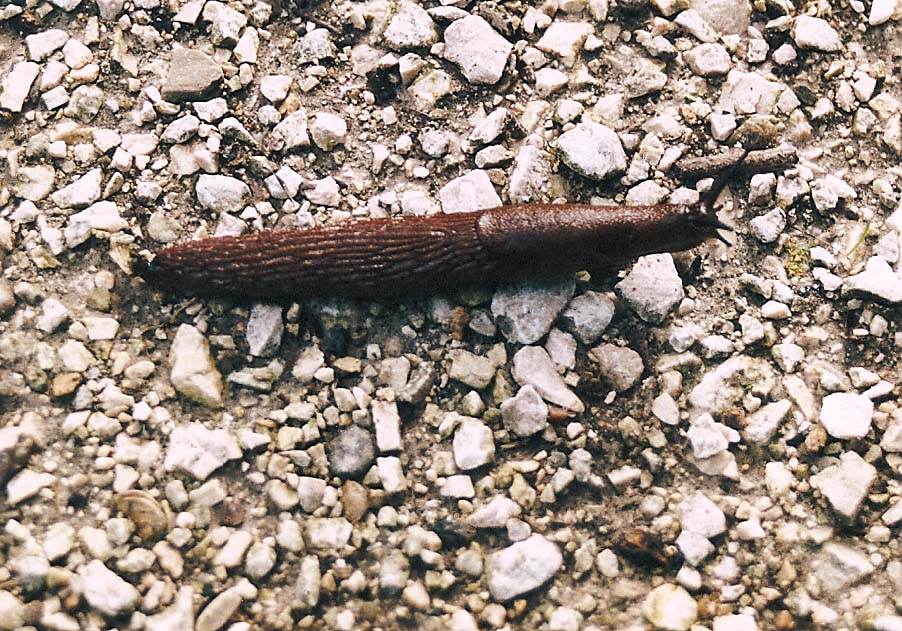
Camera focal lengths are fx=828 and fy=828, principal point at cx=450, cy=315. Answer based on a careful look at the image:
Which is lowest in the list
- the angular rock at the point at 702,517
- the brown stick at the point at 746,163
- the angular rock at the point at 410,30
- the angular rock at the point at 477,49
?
the angular rock at the point at 702,517

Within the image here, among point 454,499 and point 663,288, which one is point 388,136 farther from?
point 454,499

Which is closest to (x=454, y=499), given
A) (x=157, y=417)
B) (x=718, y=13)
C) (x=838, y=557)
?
(x=157, y=417)

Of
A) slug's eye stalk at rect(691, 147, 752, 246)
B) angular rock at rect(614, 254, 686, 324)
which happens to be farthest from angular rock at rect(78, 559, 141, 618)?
slug's eye stalk at rect(691, 147, 752, 246)

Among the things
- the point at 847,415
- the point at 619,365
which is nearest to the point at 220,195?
the point at 619,365

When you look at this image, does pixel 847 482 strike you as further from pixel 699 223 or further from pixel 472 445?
pixel 472 445

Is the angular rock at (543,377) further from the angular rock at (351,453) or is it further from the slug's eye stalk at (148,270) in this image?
the slug's eye stalk at (148,270)

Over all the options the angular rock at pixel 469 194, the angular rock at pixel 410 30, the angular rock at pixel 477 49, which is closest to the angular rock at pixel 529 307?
the angular rock at pixel 469 194
